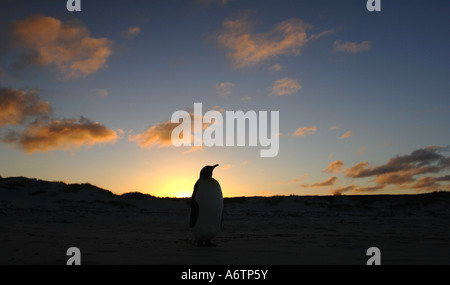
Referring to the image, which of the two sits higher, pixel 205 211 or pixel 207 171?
pixel 207 171

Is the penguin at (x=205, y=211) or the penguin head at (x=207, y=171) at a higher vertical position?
the penguin head at (x=207, y=171)

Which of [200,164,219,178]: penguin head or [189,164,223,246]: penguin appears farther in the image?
[200,164,219,178]: penguin head

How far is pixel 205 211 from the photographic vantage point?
812cm

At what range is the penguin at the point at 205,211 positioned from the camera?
8117 mm

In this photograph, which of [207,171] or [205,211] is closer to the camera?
[205,211]

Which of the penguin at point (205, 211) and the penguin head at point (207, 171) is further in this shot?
the penguin head at point (207, 171)

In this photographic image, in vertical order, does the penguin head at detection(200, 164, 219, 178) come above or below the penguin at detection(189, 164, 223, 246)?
above

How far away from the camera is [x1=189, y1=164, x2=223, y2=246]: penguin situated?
812 cm

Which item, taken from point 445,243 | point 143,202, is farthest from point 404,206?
point 143,202
